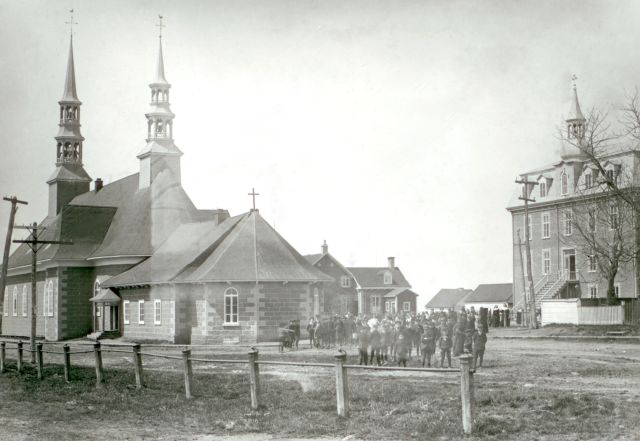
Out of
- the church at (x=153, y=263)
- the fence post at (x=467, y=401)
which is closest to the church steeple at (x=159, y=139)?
the church at (x=153, y=263)

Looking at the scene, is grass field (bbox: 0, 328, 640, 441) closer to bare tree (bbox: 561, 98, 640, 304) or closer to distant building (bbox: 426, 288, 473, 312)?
bare tree (bbox: 561, 98, 640, 304)

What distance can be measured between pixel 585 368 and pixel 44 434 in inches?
557

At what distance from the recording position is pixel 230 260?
133 ft

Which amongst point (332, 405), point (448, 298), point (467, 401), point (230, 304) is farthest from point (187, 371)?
point (448, 298)

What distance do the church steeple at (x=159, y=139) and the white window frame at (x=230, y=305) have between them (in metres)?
14.8

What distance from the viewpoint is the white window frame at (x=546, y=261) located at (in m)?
60.3

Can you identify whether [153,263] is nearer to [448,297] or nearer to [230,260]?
[230,260]

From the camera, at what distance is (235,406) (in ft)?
53.0

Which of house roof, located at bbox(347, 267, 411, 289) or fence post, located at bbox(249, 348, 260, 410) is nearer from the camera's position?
fence post, located at bbox(249, 348, 260, 410)

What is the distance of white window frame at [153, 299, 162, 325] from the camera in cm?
4253

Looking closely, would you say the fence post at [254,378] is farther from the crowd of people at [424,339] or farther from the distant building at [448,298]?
the distant building at [448,298]

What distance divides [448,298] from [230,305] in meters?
64.9

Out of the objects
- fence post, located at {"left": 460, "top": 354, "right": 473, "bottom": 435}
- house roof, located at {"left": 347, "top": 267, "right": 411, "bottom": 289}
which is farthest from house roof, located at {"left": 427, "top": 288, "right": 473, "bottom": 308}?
fence post, located at {"left": 460, "top": 354, "right": 473, "bottom": 435}

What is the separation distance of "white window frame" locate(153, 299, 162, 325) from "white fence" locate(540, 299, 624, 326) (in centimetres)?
2350
